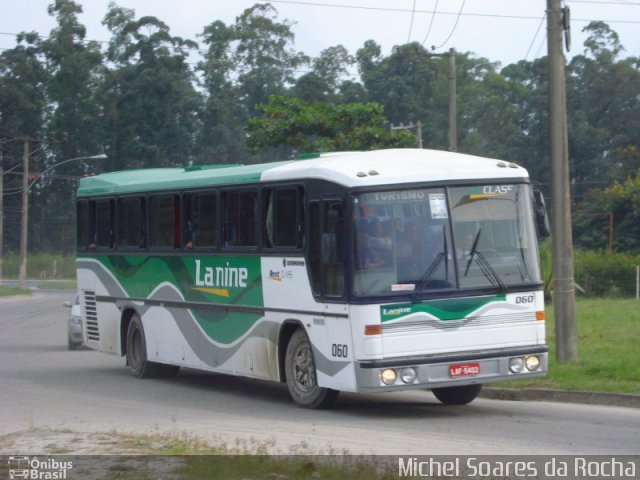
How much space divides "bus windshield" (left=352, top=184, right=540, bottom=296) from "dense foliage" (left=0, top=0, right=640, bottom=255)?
2077 inches

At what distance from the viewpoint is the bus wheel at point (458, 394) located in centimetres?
1442

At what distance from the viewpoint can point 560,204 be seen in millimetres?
16641

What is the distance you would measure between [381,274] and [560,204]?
183 inches

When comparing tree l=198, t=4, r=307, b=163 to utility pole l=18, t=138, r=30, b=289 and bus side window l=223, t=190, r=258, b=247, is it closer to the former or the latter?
utility pole l=18, t=138, r=30, b=289

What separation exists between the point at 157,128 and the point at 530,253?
195 feet

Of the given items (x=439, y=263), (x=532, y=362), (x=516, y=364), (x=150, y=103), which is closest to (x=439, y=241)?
(x=439, y=263)

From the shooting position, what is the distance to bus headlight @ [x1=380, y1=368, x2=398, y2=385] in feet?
41.8

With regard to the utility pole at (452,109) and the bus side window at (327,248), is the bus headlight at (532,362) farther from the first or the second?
the utility pole at (452,109)

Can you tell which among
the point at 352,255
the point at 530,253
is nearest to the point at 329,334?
the point at 352,255

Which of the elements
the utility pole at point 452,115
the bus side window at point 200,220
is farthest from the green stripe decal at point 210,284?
the utility pole at point 452,115

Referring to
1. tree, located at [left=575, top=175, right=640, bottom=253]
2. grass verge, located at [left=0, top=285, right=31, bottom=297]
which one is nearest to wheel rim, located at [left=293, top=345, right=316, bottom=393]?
tree, located at [left=575, top=175, right=640, bottom=253]

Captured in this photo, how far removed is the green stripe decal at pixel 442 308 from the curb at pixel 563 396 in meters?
1.87

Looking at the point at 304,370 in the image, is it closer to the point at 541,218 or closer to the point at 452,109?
the point at 541,218

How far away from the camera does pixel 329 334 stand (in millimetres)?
13445
